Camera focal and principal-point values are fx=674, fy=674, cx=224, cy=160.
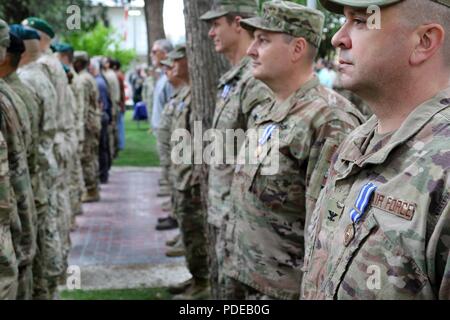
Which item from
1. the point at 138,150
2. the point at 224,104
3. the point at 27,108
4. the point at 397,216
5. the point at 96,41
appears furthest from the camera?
the point at 96,41

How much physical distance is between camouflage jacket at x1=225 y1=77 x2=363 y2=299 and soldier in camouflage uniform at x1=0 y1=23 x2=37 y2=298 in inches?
47.0

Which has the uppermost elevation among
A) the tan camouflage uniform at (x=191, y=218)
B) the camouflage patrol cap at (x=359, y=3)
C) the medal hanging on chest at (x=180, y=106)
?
the camouflage patrol cap at (x=359, y=3)

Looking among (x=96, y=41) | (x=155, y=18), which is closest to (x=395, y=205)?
(x=155, y=18)

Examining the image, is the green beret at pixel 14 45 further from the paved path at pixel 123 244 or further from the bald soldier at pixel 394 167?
the bald soldier at pixel 394 167

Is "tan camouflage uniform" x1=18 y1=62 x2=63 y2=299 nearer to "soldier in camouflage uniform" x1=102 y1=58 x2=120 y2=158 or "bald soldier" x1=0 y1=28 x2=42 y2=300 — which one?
"bald soldier" x1=0 y1=28 x2=42 y2=300

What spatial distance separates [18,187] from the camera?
3.73 metres

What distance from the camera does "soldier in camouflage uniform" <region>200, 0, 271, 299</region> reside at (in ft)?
14.3

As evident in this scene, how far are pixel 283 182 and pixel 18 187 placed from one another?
1473 mm

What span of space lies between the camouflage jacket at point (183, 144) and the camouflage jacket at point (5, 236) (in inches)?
105

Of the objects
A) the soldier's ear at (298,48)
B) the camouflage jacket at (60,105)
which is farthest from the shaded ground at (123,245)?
the soldier's ear at (298,48)

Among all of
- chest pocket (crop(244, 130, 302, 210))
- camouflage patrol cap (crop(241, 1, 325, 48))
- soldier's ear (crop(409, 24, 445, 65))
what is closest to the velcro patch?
soldier's ear (crop(409, 24, 445, 65))

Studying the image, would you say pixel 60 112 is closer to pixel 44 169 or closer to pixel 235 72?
pixel 44 169

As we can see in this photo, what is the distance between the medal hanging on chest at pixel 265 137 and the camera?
11.4 feet

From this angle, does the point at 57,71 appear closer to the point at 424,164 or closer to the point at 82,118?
the point at 82,118
